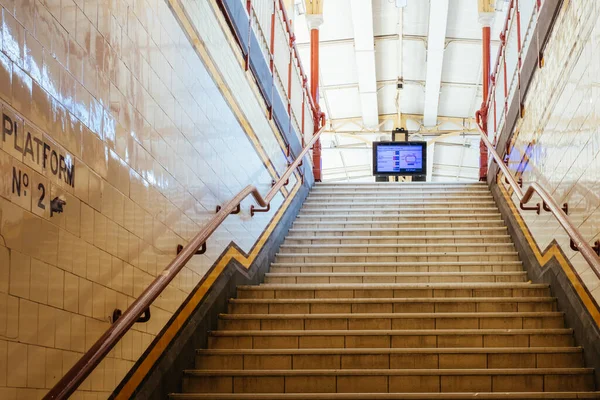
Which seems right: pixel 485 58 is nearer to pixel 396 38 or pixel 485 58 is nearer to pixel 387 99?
pixel 396 38

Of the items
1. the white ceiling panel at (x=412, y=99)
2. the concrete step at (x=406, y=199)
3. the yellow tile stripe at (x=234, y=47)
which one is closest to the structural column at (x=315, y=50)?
the concrete step at (x=406, y=199)

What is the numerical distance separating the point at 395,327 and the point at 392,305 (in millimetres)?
352

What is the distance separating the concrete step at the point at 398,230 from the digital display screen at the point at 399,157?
15.2 feet

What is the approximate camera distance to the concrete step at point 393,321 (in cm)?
622

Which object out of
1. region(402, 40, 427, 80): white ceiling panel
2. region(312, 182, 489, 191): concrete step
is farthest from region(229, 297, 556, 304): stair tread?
region(402, 40, 427, 80): white ceiling panel

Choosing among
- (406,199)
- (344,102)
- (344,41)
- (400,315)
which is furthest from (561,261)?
(344,102)

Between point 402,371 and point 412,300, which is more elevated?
point 412,300

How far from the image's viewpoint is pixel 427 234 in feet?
29.7

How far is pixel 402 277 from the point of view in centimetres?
769

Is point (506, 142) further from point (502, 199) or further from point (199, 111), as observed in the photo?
point (199, 111)

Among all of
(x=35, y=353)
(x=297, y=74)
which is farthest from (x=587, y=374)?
(x=297, y=74)

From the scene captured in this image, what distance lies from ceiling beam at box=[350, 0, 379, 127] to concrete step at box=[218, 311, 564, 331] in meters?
9.66

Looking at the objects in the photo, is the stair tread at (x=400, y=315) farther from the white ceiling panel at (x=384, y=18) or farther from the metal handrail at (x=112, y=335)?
the white ceiling panel at (x=384, y=18)

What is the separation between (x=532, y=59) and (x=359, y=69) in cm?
1132
